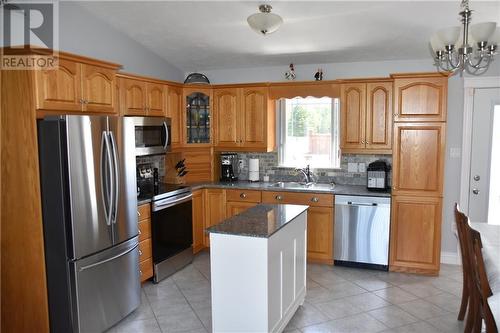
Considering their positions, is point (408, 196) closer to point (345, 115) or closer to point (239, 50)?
point (345, 115)

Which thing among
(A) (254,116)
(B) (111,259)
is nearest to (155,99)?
(A) (254,116)

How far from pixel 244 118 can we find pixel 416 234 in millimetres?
2500

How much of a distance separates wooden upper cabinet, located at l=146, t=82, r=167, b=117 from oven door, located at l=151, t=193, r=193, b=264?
3.35ft

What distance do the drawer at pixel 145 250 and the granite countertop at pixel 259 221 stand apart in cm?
127

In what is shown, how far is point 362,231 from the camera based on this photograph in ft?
14.5

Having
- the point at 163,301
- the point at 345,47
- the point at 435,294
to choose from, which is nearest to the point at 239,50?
the point at 345,47

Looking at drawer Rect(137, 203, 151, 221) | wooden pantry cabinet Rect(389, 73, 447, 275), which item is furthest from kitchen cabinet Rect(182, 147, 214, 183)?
wooden pantry cabinet Rect(389, 73, 447, 275)

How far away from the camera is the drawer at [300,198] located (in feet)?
14.9

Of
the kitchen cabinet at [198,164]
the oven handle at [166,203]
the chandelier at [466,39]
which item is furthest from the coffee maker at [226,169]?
the chandelier at [466,39]

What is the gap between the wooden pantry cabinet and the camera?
4.15 metres

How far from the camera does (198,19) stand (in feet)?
13.1

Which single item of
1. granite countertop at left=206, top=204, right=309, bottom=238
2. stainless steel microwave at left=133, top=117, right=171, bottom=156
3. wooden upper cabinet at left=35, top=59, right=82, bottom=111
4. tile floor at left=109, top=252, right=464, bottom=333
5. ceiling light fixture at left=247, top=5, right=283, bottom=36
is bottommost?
tile floor at left=109, top=252, right=464, bottom=333

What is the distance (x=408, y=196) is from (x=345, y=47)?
1.81 m

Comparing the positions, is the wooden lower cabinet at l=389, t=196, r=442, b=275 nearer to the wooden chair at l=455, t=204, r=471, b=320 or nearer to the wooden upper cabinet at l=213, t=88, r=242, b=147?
the wooden chair at l=455, t=204, r=471, b=320
